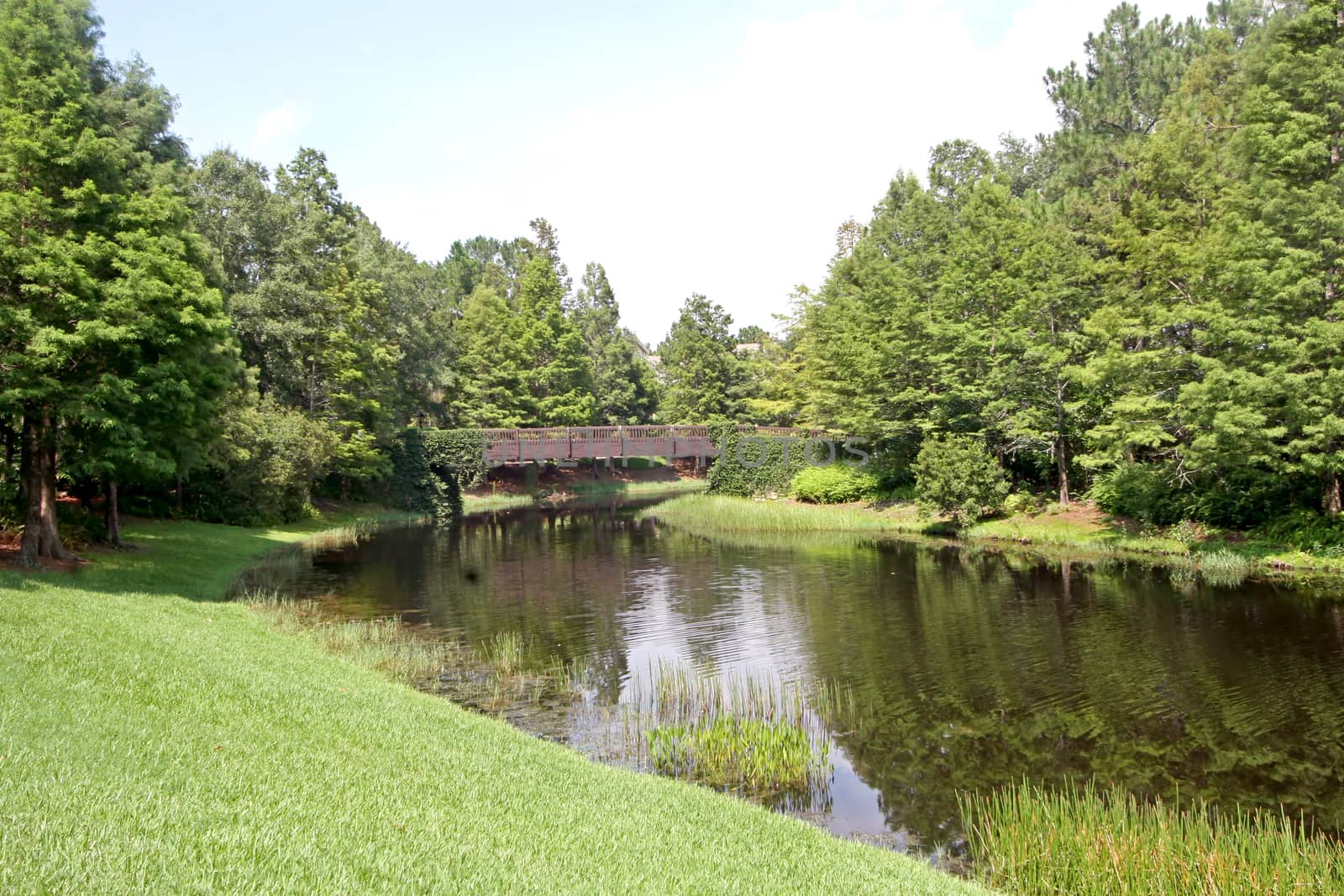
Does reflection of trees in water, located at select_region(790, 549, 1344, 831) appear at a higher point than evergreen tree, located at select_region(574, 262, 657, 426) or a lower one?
lower

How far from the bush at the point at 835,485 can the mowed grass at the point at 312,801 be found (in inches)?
A: 1447

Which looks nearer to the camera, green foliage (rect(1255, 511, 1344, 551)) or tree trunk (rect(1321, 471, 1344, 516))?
green foliage (rect(1255, 511, 1344, 551))

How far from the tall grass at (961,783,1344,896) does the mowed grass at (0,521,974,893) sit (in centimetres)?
115

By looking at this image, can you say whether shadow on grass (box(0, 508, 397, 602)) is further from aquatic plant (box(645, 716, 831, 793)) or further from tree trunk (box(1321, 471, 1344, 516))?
tree trunk (box(1321, 471, 1344, 516))

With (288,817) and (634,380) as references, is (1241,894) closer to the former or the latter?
(288,817)

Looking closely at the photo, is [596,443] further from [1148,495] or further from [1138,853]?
[1138,853]

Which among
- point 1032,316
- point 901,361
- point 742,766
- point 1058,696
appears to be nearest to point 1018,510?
point 1032,316

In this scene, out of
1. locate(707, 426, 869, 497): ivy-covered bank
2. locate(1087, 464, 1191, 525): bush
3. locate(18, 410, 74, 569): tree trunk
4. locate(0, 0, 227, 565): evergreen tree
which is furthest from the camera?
locate(707, 426, 869, 497): ivy-covered bank

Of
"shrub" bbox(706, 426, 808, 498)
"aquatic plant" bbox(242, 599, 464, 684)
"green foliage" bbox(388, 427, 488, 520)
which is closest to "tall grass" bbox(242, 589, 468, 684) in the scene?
"aquatic plant" bbox(242, 599, 464, 684)

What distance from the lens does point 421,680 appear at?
1561cm

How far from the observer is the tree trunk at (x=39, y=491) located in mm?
19844

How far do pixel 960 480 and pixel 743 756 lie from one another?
1050 inches

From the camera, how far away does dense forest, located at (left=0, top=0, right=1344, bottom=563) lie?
19.9 m

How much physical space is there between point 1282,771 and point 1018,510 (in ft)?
88.9
